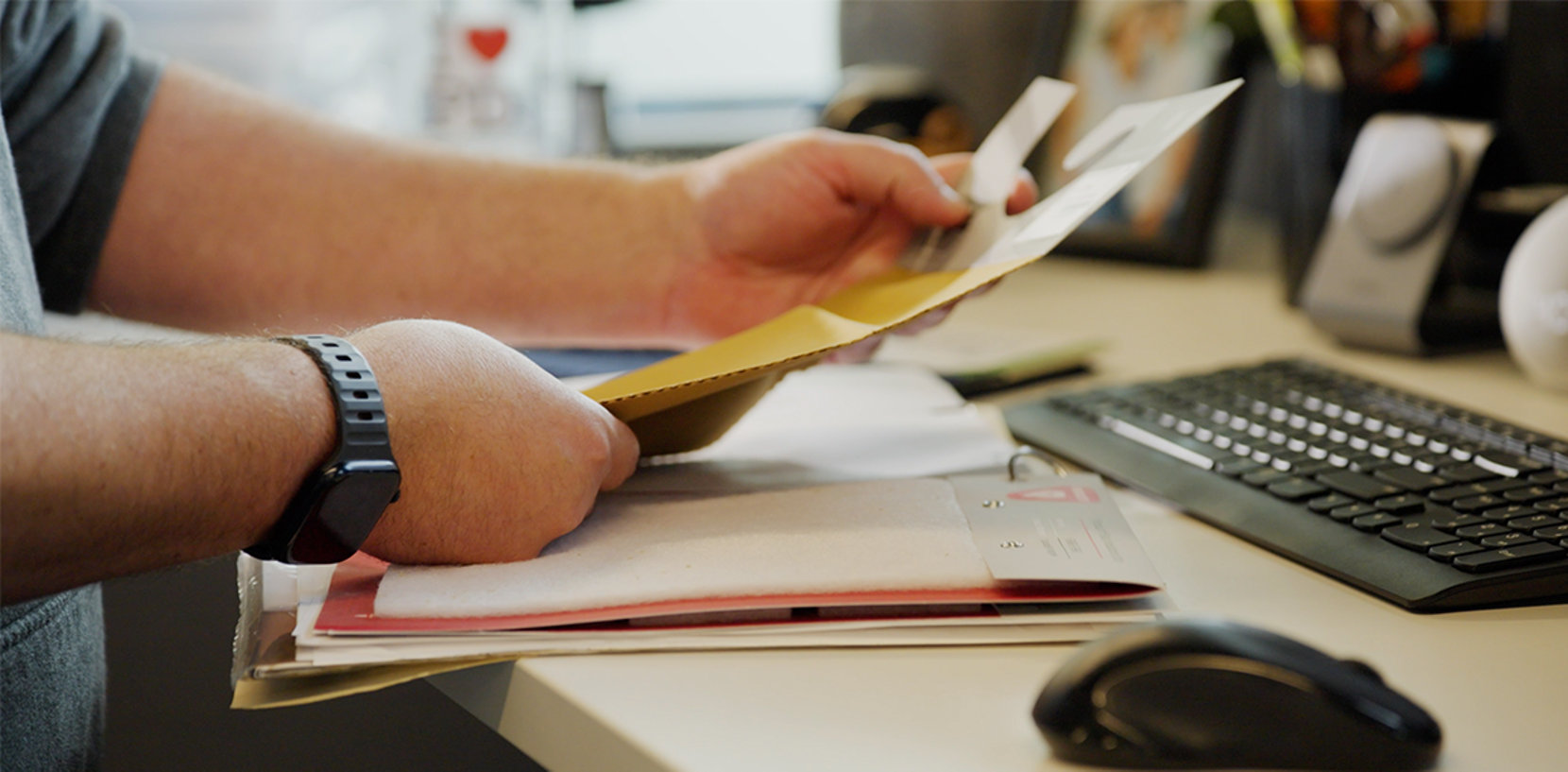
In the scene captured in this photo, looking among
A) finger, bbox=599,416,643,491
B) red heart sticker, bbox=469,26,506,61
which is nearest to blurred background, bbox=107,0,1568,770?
red heart sticker, bbox=469,26,506,61

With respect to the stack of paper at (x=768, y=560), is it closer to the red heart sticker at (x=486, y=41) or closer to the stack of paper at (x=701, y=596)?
the stack of paper at (x=701, y=596)

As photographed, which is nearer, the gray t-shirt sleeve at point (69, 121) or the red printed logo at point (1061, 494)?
the red printed logo at point (1061, 494)

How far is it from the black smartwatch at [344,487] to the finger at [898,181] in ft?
1.21

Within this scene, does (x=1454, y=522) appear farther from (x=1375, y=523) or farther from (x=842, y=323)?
(x=842, y=323)

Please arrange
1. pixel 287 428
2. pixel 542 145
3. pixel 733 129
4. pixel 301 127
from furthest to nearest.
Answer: pixel 733 129 < pixel 542 145 < pixel 301 127 < pixel 287 428

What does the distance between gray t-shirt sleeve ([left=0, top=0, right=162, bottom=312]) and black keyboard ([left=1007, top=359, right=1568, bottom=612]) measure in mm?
559

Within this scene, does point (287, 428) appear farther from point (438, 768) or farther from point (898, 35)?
point (898, 35)

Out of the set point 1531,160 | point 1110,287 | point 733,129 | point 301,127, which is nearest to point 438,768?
point 301,127

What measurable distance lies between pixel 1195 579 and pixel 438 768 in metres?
0.44

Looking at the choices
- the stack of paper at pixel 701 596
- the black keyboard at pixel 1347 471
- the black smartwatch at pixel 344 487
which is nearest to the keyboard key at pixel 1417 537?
the black keyboard at pixel 1347 471

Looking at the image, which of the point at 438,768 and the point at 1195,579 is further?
the point at 438,768

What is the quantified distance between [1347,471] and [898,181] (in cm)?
Answer: 29

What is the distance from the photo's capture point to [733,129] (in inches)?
62.6

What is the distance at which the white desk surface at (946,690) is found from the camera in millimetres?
356
